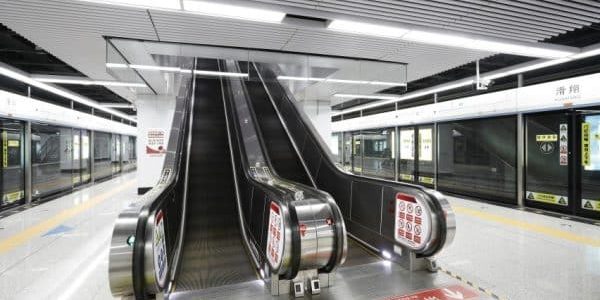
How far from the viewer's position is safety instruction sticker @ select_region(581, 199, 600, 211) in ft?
18.9

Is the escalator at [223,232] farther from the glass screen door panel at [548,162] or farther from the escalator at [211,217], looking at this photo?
the glass screen door panel at [548,162]

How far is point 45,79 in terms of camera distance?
744 cm

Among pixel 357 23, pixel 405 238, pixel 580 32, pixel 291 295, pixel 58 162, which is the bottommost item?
pixel 291 295

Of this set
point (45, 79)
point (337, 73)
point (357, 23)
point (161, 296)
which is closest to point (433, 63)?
point (337, 73)

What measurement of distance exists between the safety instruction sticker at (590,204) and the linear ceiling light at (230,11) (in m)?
6.76

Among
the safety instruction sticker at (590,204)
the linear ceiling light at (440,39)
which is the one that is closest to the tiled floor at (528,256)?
the safety instruction sticker at (590,204)

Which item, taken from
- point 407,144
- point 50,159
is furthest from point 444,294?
point 50,159

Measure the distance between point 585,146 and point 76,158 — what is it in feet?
45.8

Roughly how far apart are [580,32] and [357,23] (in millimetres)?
5663

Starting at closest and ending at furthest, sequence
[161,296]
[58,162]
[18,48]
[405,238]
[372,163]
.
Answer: [161,296], [405,238], [18,48], [58,162], [372,163]

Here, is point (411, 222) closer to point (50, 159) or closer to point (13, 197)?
point (13, 197)

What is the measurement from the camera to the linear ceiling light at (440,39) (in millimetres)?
4098

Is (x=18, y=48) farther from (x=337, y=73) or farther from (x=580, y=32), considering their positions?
(x=580, y=32)

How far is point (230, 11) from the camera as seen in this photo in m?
3.58
